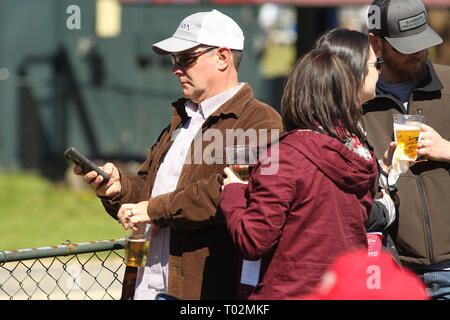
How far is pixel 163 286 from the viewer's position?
305cm

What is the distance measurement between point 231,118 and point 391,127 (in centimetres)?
78

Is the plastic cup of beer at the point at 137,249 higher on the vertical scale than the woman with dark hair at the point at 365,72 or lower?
lower

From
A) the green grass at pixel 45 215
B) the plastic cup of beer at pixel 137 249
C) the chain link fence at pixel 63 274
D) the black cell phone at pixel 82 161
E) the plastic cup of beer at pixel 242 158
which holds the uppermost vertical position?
the plastic cup of beer at pixel 242 158

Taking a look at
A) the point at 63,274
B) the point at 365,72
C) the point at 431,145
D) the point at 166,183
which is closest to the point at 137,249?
the point at 166,183

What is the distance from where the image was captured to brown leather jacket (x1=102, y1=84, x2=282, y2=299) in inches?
115

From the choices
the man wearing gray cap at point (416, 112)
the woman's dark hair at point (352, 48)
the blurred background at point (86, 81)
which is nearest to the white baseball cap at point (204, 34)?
the woman's dark hair at point (352, 48)

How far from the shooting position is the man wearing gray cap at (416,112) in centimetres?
319

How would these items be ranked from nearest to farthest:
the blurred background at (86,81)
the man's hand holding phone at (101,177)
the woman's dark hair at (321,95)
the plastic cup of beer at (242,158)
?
the woman's dark hair at (321,95) → the plastic cup of beer at (242,158) → the man's hand holding phone at (101,177) → the blurred background at (86,81)

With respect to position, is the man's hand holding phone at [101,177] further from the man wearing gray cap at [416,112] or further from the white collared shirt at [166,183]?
the man wearing gray cap at [416,112]

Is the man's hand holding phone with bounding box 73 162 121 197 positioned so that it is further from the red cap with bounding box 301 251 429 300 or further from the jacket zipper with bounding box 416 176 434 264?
the red cap with bounding box 301 251 429 300

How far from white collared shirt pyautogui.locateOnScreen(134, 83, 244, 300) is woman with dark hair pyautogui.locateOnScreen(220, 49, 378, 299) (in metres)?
0.52

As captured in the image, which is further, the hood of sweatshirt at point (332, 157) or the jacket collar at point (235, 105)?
the jacket collar at point (235, 105)

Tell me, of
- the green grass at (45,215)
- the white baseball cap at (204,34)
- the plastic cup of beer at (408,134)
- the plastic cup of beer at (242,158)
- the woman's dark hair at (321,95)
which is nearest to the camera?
the woman's dark hair at (321,95)

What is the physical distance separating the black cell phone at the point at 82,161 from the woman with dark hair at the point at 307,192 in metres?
0.83
